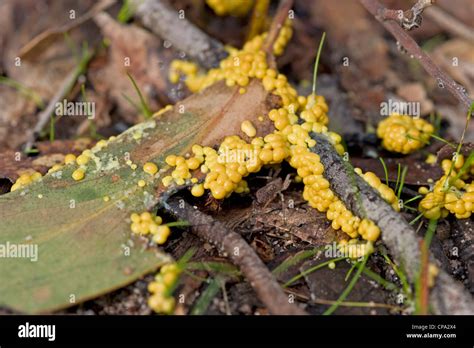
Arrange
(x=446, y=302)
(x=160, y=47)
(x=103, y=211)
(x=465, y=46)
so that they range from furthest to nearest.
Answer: (x=465, y=46) → (x=160, y=47) → (x=103, y=211) → (x=446, y=302)

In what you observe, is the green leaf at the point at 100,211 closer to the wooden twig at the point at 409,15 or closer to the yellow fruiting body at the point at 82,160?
the yellow fruiting body at the point at 82,160

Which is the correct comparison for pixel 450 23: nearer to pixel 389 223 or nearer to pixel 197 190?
pixel 389 223

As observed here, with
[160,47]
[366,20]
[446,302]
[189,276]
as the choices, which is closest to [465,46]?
[366,20]

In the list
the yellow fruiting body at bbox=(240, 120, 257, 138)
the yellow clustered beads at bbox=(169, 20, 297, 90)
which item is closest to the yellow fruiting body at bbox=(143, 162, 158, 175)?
the yellow fruiting body at bbox=(240, 120, 257, 138)

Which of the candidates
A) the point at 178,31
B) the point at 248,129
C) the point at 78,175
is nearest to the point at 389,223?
the point at 248,129

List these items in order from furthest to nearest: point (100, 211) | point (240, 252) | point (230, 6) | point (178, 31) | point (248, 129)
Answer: point (230, 6) < point (178, 31) < point (248, 129) < point (100, 211) < point (240, 252)
